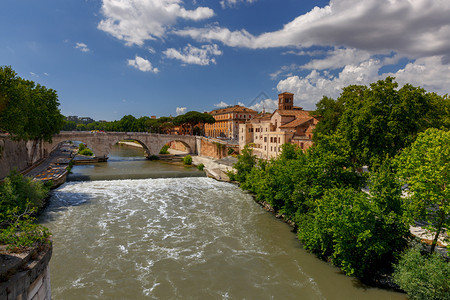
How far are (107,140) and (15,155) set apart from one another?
21.2 metres

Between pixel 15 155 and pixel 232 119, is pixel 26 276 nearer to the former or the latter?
pixel 15 155

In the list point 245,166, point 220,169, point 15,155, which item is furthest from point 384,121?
point 15,155

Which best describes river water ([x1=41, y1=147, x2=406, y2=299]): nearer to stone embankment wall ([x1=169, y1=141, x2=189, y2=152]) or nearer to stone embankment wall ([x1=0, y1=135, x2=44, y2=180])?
stone embankment wall ([x1=0, y1=135, x2=44, y2=180])

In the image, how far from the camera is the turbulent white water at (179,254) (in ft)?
43.9

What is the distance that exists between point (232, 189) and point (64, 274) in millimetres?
21508

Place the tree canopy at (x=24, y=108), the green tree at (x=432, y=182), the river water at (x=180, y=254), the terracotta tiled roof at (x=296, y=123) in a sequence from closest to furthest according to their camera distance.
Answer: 1. the green tree at (x=432, y=182)
2. the river water at (x=180, y=254)
3. the tree canopy at (x=24, y=108)
4. the terracotta tiled roof at (x=296, y=123)

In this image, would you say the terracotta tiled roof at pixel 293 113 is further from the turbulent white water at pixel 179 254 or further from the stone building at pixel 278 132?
the turbulent white water at pixel 179 254

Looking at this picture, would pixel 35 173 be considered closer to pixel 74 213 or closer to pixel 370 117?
pixel 74 213

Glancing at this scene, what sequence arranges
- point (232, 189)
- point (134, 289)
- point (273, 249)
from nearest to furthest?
point (134, 289), point (273, 249), point (232, 189)

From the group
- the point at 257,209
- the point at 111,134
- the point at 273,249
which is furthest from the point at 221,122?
the point at 273,249

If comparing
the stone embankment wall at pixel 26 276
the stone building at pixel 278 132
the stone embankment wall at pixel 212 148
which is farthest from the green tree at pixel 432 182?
the stone embankment wall at pixel 212 148

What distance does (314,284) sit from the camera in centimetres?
1390

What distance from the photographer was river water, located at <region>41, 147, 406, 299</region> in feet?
43.9

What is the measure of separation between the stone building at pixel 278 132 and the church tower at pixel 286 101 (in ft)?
44.2
